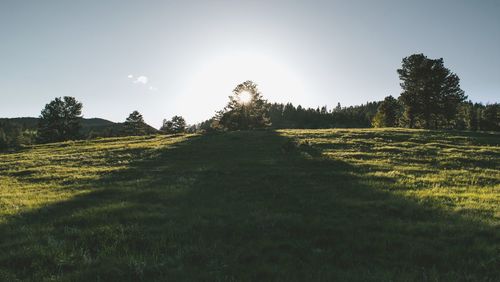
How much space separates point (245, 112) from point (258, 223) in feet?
261

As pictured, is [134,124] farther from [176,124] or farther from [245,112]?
[245,112]

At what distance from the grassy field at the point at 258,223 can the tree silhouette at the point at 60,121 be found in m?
81.7

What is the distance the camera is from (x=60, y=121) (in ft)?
323

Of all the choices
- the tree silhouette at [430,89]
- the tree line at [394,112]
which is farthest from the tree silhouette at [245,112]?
the tree silhouette at [430,89]

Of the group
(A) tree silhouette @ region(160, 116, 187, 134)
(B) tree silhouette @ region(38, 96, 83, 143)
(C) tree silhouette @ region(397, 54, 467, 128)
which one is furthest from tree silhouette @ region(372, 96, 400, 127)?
(B) tree silhouette @ region(38, 96, 83, 143)

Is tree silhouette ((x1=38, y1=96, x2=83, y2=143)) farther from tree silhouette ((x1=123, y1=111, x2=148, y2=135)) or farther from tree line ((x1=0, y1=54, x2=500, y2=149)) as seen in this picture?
tree silhouette ((x1=123, y1=111, x2=148, y2=135))

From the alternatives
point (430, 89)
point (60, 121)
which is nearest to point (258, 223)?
point (430, 89)

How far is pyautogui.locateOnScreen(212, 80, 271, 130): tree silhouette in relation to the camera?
90562 millimetres

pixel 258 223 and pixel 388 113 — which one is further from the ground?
pixel 388 113

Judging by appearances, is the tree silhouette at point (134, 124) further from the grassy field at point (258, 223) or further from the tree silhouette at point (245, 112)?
the grassy field at point (258, 223)

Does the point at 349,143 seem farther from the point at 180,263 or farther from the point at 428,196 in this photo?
the point at 180,263

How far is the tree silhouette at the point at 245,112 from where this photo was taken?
9056 cm

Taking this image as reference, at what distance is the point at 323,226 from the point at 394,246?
224cm

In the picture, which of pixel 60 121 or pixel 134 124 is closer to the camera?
pixel 60 121
